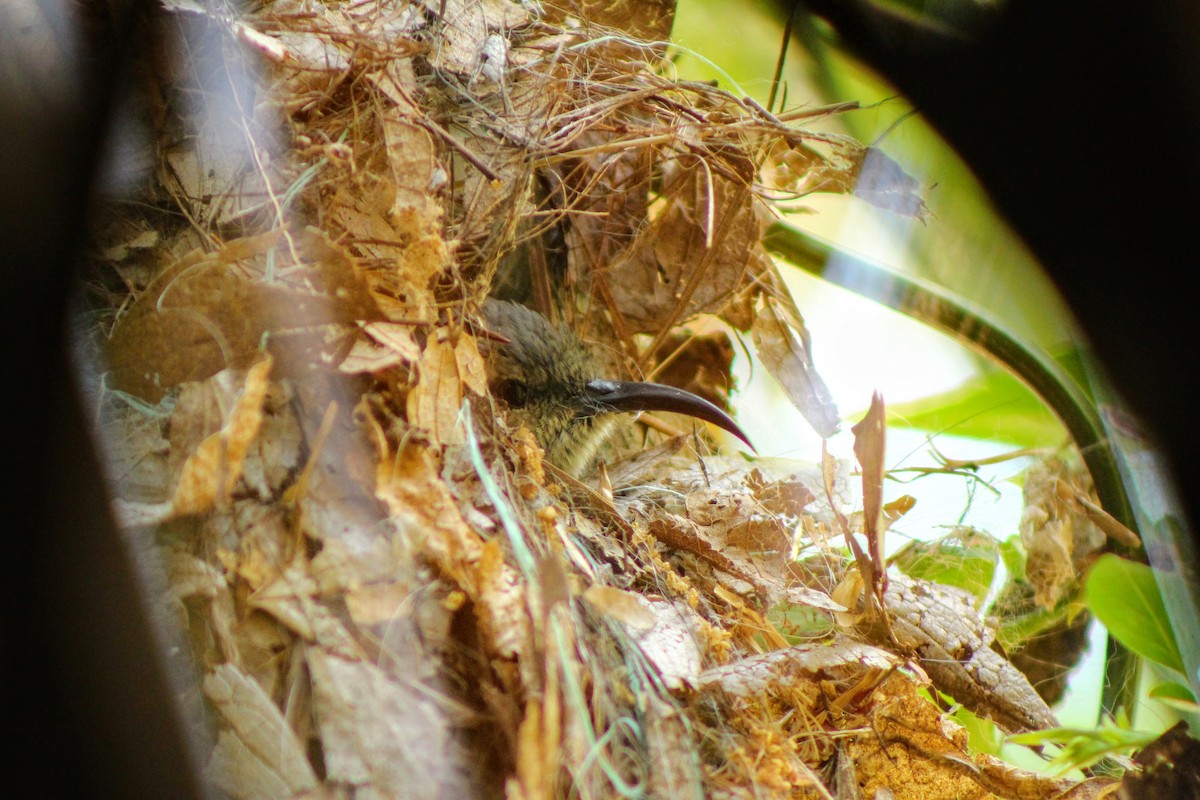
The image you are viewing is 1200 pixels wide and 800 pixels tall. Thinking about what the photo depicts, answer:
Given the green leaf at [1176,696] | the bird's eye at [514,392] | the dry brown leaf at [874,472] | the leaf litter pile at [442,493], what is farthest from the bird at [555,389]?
the green leaf at [1176,696]

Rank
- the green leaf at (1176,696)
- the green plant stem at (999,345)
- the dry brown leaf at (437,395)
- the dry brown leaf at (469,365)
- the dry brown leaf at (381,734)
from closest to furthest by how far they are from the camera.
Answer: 1. the dry brown leaf at (381,734)
2. the dry brown leaf at (437,395)
3. the dry brown leaf at (469,365)
4. the green leaf at (1176,696)
5. the green plant stem at (999,345)

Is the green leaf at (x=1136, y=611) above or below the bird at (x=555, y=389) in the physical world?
above

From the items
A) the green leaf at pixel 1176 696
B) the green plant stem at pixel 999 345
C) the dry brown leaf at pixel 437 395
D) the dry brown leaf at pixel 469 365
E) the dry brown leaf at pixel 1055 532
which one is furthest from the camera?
the dry brown leaf at pixel 1055 532

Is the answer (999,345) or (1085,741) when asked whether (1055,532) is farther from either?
(1085,741)

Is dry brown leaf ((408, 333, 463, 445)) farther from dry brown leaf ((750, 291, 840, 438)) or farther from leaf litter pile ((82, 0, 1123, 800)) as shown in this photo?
dry brown leaf ((750, 291, 840, 438))

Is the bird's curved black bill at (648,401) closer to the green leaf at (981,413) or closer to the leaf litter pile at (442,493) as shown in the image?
the leaf litter pile at (442,493)

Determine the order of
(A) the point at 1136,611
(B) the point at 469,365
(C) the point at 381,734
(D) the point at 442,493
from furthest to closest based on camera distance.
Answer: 1. (A) the point at 1136,611
2. (B) the point at 469,365
3. (D) the point at 442,493
4. (C) the point at 381,734

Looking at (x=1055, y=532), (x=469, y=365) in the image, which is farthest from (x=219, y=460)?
(x=1055, y=532)

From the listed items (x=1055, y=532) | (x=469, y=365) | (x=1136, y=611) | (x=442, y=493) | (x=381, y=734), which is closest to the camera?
(x=381, y=734)
